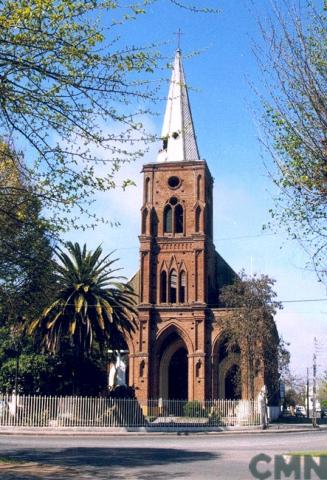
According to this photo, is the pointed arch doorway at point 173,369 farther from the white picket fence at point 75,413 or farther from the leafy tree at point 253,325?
the white picket fence at point 75,413

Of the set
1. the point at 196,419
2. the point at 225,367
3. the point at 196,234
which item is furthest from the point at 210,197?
the point at 196,419

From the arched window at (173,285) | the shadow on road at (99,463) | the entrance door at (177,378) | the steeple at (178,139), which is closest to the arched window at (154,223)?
the arched window at (173,285)

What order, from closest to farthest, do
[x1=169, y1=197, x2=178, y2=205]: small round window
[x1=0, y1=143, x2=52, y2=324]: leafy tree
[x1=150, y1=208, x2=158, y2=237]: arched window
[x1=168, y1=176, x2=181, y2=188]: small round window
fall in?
[x1=0, y1=143, x2=52, y2=324]: leafy tree, [x1=150, y1=208, x2=158, y2=237]: arched window, [x1=169, y1=197, x2=178, y2=205]: small round window, [x1=168, y1=176, x2=181, y2=188]: small round window

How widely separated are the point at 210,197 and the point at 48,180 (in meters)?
46.3

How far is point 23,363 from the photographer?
35531 millimetres

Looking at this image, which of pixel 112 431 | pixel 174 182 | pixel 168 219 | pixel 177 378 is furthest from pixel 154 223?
pixel 112 431

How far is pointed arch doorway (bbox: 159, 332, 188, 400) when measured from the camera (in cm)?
5075

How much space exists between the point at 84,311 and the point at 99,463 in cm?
1835

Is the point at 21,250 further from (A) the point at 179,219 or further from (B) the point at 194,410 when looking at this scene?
A: (A) the point at 179,219

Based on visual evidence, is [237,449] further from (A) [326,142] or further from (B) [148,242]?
(B) [148,242]

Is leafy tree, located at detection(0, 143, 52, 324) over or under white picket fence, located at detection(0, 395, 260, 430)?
over

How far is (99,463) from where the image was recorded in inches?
572

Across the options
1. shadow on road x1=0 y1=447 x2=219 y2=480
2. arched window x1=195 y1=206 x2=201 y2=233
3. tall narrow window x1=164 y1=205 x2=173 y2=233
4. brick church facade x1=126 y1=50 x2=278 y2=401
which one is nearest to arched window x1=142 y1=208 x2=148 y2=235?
brick church facade x1=126 y1=50 x2=278 y2=401

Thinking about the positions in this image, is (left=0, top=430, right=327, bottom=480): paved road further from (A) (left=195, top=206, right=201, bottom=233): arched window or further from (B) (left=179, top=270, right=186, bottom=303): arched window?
(A) (left=195, top=206, right=201, bottom=233): arched window
